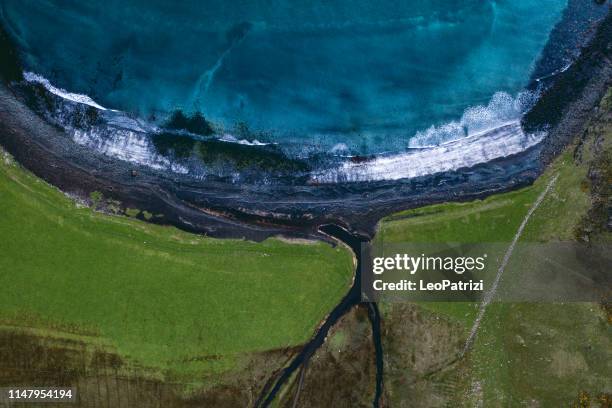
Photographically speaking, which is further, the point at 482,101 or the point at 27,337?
the point at 482,101

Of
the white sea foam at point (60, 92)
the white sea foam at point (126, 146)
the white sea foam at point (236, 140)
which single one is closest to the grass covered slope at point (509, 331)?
the white sea foam at point (236, 140)

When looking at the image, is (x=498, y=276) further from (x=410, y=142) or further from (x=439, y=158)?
(x=410, y=142)

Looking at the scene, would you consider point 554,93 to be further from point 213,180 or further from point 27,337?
point 27,337

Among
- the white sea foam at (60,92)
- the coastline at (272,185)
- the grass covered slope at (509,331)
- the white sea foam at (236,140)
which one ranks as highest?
the white sea foam at (60,92)

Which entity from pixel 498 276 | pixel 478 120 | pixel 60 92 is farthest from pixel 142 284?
pixel 478 120

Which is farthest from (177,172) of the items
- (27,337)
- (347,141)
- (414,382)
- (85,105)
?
(414,382)

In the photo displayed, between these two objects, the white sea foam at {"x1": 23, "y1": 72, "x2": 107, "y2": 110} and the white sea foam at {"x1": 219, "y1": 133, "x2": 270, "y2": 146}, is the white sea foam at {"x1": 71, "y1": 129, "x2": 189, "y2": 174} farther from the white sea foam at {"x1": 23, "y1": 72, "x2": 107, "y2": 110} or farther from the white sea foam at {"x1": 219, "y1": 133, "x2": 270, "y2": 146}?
the white sea foam at {"x1": 219, "y1": 133, "x2": 270, "y2": 146}

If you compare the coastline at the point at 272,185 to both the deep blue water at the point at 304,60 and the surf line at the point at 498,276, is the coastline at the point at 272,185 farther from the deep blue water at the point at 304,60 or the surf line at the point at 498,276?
the deep blue water at the point at 304,60

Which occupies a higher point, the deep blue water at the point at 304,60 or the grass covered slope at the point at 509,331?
the deep blue water at the point at 304,60
